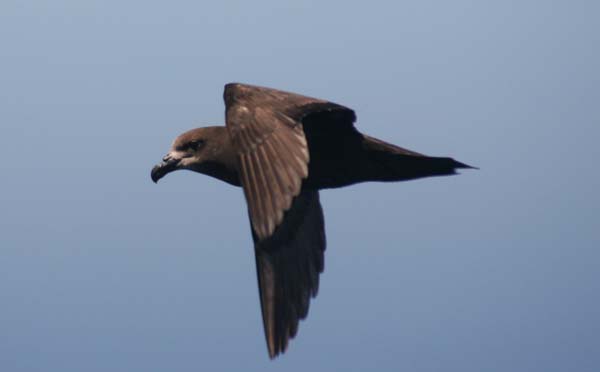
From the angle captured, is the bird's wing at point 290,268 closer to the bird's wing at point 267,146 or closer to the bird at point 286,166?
the bird at point 286,166

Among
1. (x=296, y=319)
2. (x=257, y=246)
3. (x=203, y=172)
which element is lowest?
(x=296, y=319)

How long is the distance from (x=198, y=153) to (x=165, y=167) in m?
0.36

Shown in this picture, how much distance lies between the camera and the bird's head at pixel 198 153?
8.48 meters

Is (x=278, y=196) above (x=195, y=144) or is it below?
below

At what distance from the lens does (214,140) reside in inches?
337

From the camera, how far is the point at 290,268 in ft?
30.7

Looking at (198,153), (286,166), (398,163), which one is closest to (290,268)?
(198,153)

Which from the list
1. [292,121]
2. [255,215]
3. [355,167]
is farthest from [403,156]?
[255,215]

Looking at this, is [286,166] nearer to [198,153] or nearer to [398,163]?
[398,163]

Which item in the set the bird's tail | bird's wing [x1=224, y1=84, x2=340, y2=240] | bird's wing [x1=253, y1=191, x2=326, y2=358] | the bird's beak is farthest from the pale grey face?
the bird's tail

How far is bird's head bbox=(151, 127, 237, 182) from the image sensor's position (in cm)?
848

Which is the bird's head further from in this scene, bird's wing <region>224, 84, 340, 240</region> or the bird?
bird's wing <region>224, 84, 340, 240</region>

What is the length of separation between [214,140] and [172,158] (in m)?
0.48

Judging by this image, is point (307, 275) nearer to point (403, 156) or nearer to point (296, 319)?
point (296, 319)
